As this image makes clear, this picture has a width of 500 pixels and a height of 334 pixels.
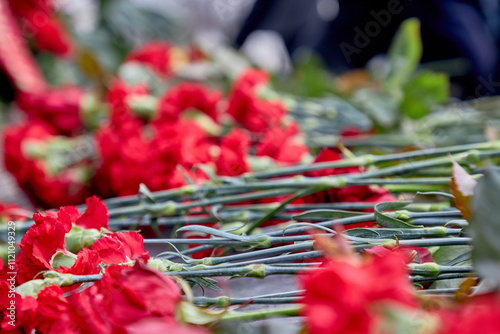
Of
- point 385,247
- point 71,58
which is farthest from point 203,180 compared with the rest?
point 71,58

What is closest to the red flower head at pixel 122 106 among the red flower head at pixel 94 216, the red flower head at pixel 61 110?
the red flower head at pixel 61 110

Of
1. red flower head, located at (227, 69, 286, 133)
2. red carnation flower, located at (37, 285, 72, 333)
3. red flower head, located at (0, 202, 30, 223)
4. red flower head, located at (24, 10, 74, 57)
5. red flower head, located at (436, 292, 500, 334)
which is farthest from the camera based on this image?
red flower head, located at (24, 10, 74, 57)

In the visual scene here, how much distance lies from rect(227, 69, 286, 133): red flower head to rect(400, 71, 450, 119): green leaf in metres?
0.16

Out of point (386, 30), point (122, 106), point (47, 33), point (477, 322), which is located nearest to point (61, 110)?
point (122, 106)

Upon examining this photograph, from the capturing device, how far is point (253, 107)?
0.54 meters

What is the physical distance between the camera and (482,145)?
36cm

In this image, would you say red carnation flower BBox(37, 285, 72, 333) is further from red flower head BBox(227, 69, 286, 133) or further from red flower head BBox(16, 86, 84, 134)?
red flower head BBox(16, 86, 84, 134)

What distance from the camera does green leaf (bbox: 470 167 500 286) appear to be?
0.49 feet

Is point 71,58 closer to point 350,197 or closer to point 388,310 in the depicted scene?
point 350,197

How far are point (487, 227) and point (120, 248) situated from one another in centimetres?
16

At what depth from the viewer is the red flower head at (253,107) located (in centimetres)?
53

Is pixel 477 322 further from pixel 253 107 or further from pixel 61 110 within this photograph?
pixel 61 110

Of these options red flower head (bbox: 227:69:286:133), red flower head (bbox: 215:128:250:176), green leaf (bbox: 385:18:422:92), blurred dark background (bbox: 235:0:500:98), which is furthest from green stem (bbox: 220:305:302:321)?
blurred dark background (bbox: 235:0:500:98)

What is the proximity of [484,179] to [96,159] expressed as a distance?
52cm
